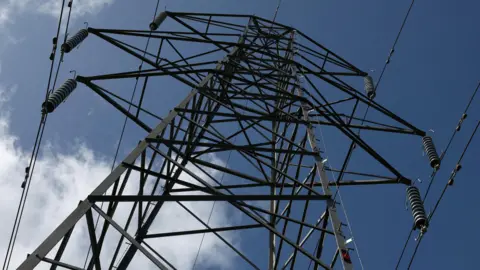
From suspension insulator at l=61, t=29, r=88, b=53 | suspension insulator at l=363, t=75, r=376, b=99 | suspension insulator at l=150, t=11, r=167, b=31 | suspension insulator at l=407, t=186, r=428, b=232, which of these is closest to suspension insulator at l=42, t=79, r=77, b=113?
suspension insulator at l=61, t=29, r=88, b=53

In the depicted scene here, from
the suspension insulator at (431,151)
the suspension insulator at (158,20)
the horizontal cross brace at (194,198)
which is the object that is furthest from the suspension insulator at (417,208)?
the suspension insulator at (158,20)

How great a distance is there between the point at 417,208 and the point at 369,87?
5.96 m

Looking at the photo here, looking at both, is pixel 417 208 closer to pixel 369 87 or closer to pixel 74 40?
pixel 369 87

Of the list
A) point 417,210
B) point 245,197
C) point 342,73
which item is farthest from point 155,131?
point 342,73

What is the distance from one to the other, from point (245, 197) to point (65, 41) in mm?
5903

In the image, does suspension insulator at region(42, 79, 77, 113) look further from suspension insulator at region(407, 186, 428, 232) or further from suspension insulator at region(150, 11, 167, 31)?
suspension insulator at region(407, 186, 428, 232)

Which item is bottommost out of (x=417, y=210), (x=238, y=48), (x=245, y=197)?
(x=245, y=197)

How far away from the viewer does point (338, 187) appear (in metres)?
8.98

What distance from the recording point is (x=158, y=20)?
14078mm

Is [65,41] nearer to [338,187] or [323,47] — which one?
[338,187]

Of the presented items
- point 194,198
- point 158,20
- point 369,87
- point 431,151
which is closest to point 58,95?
point 194,198

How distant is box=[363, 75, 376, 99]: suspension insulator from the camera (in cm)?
1323

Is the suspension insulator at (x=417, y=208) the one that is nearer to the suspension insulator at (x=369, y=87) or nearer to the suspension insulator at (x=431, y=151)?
the suspension insulator at (x=431, y=151)

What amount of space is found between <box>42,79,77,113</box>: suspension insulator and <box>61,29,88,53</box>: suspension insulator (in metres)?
1.20
